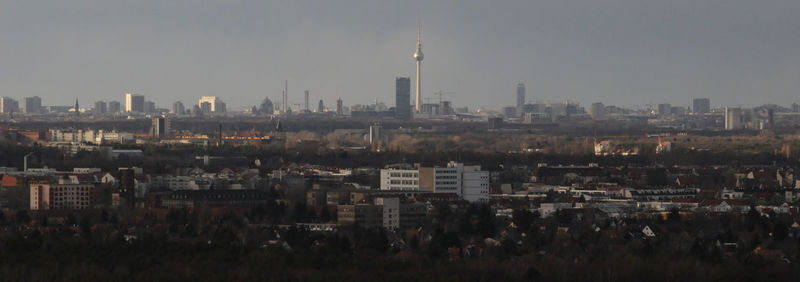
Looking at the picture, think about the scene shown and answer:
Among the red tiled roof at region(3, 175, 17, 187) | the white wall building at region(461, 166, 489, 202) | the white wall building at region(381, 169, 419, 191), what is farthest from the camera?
the white wall building at region(381, 169, 419, 191)

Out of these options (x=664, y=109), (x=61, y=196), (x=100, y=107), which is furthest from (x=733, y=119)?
(x=61, y=196)

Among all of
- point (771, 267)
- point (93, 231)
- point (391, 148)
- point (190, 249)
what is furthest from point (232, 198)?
point (391, 148)

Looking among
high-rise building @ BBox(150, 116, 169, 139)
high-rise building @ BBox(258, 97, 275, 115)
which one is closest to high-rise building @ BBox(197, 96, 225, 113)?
high-rise building @ BBox(258, 97, 275, 115)

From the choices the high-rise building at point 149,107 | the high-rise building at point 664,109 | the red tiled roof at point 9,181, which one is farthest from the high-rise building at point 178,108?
the red tiled roof at point 9,181

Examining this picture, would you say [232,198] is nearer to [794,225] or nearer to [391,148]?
[794,225]

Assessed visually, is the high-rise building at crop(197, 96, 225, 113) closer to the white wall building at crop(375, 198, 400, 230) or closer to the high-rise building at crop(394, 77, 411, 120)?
the high-rise building at crop(394, 77, 411, 120)

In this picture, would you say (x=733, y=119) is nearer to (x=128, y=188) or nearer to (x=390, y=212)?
(x=128, y=188)
